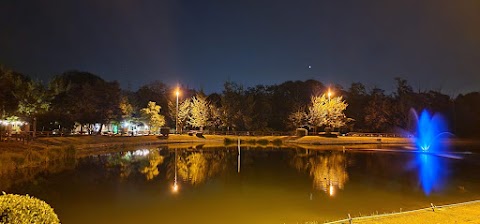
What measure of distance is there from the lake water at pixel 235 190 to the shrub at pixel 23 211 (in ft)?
22.9

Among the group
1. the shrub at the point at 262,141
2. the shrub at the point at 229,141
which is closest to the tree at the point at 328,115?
the shrub at the point at 262,141

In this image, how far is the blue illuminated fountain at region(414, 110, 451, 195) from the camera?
21578mm

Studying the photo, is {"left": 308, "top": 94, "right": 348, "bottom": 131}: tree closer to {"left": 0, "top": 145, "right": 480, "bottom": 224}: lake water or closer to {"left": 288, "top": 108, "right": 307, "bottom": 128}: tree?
{"left": 288, "top": 108, "right": 307, "bottom": 128}: tree

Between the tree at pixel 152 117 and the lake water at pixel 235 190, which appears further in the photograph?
the tree at pixel 152 117

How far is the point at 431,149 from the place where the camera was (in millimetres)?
46219

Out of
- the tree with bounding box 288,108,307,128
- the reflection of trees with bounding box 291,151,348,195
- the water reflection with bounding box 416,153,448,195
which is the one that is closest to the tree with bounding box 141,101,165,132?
the tree with bounding box 288,108,307,128

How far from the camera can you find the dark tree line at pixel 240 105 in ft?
159

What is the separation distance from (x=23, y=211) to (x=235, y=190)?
1325 cm

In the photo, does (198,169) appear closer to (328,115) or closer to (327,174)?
(327,174)

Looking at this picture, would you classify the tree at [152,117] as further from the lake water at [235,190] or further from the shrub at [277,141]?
the lake water at [235,190]

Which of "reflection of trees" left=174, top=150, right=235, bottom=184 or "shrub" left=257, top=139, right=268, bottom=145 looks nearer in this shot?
"reflection of trees" left=174, top=150, right=235, bottom=184

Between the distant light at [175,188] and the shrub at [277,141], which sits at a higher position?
the shrub at [277,141]

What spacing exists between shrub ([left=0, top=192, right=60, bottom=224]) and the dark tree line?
3217cm

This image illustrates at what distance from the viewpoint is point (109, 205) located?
48.4 ft
